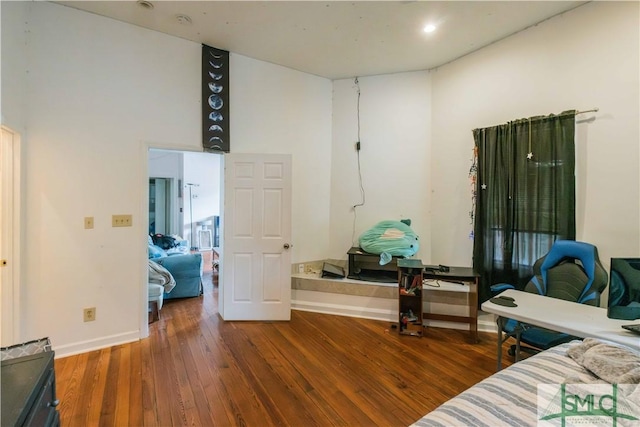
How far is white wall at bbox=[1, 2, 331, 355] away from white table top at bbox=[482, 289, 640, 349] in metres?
3.25

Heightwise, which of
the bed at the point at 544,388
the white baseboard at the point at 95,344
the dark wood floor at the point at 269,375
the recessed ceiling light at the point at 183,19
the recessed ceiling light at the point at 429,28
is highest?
the recessed ceiling light at the point at 183,19

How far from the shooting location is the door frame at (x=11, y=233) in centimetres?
227

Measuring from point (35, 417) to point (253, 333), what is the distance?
2.17m

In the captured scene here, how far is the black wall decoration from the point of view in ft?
10.6

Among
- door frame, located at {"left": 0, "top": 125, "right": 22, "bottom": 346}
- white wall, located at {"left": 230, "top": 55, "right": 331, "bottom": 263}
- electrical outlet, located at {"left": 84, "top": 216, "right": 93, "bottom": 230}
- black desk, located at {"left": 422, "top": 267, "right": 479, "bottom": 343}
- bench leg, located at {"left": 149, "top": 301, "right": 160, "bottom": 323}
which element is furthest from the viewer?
white wall, located at {"left": 230, "top": 55, "right": 331, "bottom": 263}

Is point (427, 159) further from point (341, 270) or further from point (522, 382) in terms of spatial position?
point (522, 382)

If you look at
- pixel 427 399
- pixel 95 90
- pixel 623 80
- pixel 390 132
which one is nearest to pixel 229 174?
pixel 95 90

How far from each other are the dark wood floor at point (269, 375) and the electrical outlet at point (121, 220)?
1.18 metres

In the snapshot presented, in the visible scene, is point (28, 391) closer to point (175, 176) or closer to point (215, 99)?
point (215, 99)

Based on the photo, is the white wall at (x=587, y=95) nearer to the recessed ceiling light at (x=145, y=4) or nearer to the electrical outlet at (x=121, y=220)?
the recessed ceiling light at (x=145, y=4)

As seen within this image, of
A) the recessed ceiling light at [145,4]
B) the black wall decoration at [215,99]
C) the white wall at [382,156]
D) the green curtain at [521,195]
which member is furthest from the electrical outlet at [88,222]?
the green curtain at [521,195]

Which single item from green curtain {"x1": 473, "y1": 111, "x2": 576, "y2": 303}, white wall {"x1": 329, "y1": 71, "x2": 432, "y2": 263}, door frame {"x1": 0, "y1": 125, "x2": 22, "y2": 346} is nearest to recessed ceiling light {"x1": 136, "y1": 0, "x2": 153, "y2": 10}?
door frame {"x1": 0, "y1": 125, "x2": 22, "y2": 346}

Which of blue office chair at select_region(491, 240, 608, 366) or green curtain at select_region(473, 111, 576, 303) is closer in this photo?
blue office chair at select_region(491, 240, 608, 366)

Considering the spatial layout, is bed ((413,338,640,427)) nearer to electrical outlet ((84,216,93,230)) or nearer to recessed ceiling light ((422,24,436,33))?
recessed ceiling light ((422,24,436,33))
